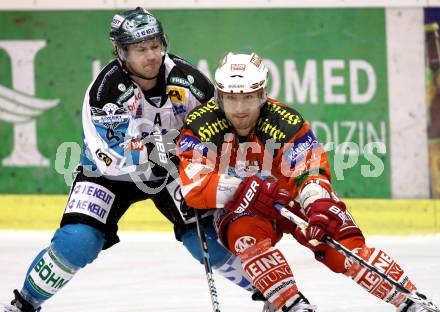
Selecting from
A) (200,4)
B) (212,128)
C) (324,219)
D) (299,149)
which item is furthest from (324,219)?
(200,4)

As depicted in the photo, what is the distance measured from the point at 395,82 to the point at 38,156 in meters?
2.56

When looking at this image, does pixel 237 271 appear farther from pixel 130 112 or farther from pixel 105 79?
pixel 105 79

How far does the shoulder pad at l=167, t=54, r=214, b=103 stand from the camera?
6211mm

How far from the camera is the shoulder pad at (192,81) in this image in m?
6.21

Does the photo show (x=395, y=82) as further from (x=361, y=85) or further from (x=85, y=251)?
(x=85, y=251)

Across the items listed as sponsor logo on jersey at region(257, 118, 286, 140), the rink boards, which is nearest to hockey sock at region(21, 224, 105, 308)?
sponsor logo on jersey at region(257, 118, 286, 140)

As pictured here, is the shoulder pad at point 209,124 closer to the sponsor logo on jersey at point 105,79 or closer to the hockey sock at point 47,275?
the sponsor logo on jersey at point 105,79

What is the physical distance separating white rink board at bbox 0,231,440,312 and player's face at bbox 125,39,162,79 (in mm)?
1335

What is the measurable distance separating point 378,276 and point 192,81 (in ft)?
4.64

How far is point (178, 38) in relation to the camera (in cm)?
907

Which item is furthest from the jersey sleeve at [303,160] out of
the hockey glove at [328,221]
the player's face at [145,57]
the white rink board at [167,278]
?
the white rink board at [167,278]

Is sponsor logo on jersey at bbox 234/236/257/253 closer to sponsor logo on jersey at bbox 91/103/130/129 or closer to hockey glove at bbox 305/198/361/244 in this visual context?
hockey glove at bbox 305/198/361/244

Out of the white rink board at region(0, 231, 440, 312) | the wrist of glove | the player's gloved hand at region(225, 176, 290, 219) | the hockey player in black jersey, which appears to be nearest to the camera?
the wrist of glove

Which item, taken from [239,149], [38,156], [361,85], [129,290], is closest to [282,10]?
[361,85]
